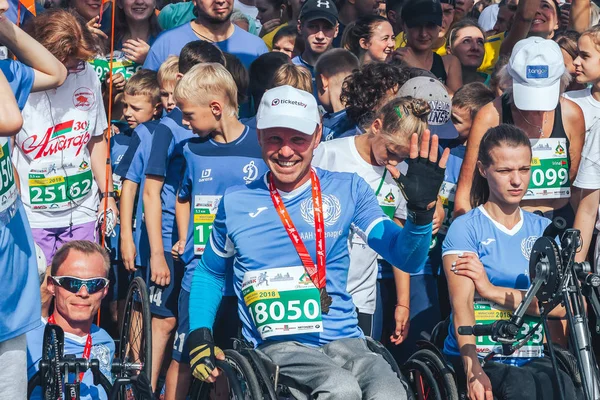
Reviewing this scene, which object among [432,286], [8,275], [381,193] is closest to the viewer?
[8,275]

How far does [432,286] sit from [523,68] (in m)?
1.39

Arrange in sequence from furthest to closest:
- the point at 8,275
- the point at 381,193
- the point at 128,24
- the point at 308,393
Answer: the point at 128,24, the point at 381,193, the point at 308,393, the point at 8,275

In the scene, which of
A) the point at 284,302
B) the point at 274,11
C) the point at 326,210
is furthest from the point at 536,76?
the point at 274,11

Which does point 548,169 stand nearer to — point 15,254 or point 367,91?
point 367,91

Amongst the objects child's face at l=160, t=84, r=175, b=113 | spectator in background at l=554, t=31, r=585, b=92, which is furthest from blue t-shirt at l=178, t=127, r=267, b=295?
spectator in background at l=554, t=31, r=585, b=92

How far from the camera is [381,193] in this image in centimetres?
609

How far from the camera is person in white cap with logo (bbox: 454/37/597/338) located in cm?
624

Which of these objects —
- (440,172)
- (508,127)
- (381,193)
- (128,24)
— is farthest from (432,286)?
(128,24)

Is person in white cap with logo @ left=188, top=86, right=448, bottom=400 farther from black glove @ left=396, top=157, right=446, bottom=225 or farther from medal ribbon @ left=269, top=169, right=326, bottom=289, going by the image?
black glove @ left=396, top=157, right=446, bottom=225

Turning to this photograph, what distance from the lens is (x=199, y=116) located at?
606 centimetres

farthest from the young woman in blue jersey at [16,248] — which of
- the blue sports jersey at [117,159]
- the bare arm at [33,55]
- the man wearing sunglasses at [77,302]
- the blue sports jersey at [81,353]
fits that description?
the blue sports jersey at [117,159]

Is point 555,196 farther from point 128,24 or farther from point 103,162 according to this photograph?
point 128,24

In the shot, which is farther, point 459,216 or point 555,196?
point 555,196

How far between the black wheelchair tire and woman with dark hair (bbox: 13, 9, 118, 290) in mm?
2142
